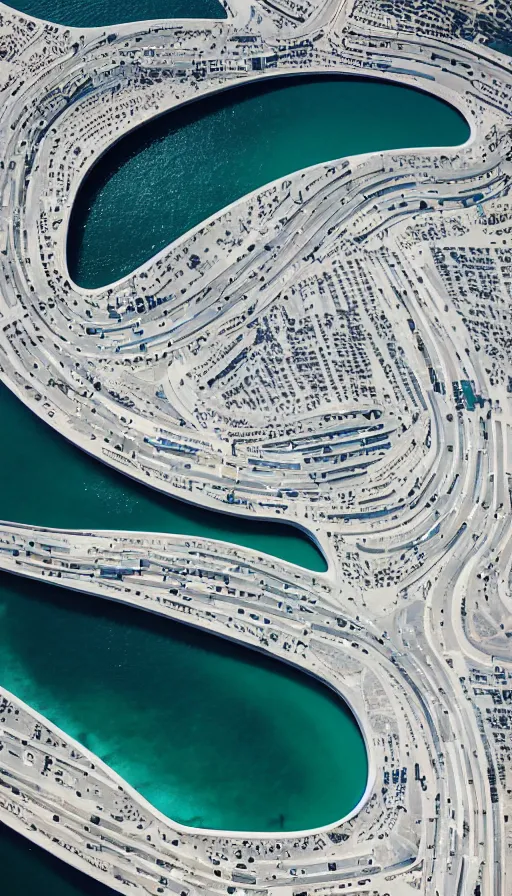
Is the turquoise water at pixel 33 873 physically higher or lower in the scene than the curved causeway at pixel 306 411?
lower

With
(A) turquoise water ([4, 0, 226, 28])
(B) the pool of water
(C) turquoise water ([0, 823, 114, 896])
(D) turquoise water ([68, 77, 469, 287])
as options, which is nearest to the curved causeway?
(D) turquoise water ([68, 77, 469, 287])

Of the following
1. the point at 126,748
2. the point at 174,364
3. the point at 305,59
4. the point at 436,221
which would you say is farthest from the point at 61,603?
the point at 305,59

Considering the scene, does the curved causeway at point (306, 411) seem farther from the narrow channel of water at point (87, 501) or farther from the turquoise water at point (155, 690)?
the turquoise water at point (155, 690)

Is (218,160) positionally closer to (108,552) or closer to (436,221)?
(436,221)

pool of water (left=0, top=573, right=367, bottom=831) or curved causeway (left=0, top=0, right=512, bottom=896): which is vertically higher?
curved causeway (left=0, top=0, right=512, bottom=896)

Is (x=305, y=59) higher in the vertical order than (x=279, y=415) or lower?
higher

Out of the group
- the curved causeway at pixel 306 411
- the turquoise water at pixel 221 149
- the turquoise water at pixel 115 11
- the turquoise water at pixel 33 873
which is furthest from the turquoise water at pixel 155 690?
the turquoise water at pixel 115 11

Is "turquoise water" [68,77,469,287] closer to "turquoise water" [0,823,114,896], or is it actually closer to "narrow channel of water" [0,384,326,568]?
"narrow channel of water" [0,384,326,568]
